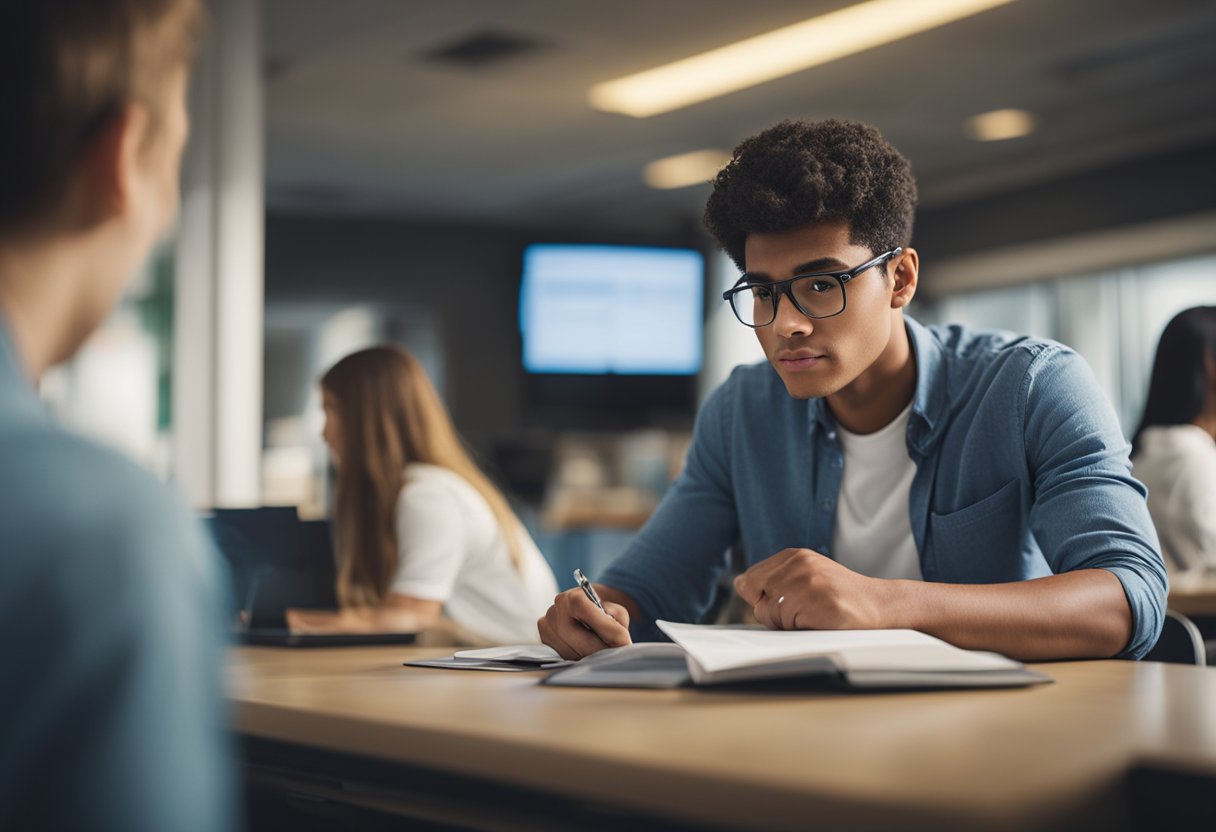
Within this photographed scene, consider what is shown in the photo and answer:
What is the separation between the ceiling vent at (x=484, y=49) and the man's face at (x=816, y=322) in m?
3.76

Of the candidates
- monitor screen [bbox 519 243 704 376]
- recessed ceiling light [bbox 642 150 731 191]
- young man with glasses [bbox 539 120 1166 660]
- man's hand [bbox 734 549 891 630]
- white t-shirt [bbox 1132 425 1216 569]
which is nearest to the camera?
man's hand [bbox 734 549 891 630]

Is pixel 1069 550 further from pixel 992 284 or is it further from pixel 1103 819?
pixel 992 284

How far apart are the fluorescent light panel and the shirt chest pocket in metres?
3.63

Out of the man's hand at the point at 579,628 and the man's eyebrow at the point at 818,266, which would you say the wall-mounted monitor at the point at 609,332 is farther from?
the man's hand at the point at 579,628

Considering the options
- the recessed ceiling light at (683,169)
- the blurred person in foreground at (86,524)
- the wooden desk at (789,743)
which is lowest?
the wooden desk at (789,743)

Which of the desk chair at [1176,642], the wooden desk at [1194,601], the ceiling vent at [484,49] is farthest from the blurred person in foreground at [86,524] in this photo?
the ceiling vent at [484,49]

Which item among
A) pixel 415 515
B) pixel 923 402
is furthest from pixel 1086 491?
pixel 415 515

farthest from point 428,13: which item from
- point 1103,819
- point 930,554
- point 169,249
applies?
point 1103,819

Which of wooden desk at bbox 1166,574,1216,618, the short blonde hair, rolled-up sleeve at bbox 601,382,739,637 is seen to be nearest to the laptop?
rolled-up sleeve at bbox 601,382,739,637

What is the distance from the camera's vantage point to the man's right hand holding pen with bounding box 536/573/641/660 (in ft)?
4.66

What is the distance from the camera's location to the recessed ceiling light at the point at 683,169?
7324 mm

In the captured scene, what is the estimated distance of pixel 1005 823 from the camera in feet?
2.09

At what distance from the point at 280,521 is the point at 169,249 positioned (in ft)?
8.85

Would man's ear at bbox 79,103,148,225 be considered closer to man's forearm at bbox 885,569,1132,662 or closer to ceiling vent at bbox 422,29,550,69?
Answer: man's forearm at bbox 885,569,1132,662
